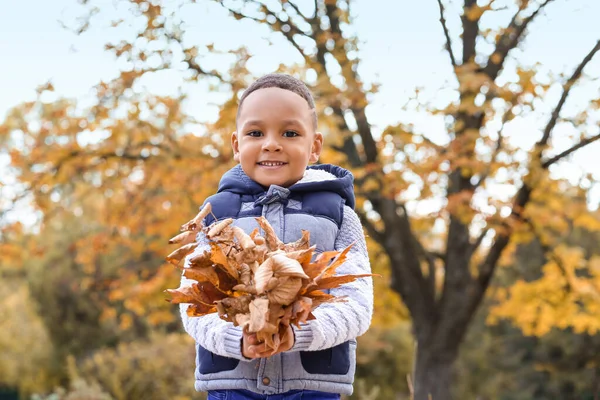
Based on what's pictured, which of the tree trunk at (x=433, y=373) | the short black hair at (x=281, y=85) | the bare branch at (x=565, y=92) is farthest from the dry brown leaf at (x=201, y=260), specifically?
the tree trunk at (x=433, y=373)

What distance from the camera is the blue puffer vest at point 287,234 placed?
1.69m

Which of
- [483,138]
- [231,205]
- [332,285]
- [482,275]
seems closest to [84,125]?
[483,138]

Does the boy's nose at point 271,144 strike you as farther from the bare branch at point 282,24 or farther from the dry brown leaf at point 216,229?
the bare branch at point 282,24

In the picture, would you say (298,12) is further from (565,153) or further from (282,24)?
(565,153)

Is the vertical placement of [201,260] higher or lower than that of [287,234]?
lower

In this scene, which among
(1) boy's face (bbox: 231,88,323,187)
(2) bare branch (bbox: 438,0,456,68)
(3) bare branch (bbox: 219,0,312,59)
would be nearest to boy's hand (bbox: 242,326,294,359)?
(1) boy's face (bbox: 231,88,323,187)

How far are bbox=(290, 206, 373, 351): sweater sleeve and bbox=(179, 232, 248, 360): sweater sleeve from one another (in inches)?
5.6

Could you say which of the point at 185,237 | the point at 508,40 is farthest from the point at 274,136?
the point at 508,40

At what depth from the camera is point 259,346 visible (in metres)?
1.44

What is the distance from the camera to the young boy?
1670mm

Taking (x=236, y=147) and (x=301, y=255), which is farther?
(x=236, y=147)

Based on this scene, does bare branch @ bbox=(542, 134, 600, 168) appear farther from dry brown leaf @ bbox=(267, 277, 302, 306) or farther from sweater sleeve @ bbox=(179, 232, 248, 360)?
dry brown leaf @ bbox=(267, 277, 302, 306)

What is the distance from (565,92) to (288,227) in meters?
4.67

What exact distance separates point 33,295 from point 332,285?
1021 cm
